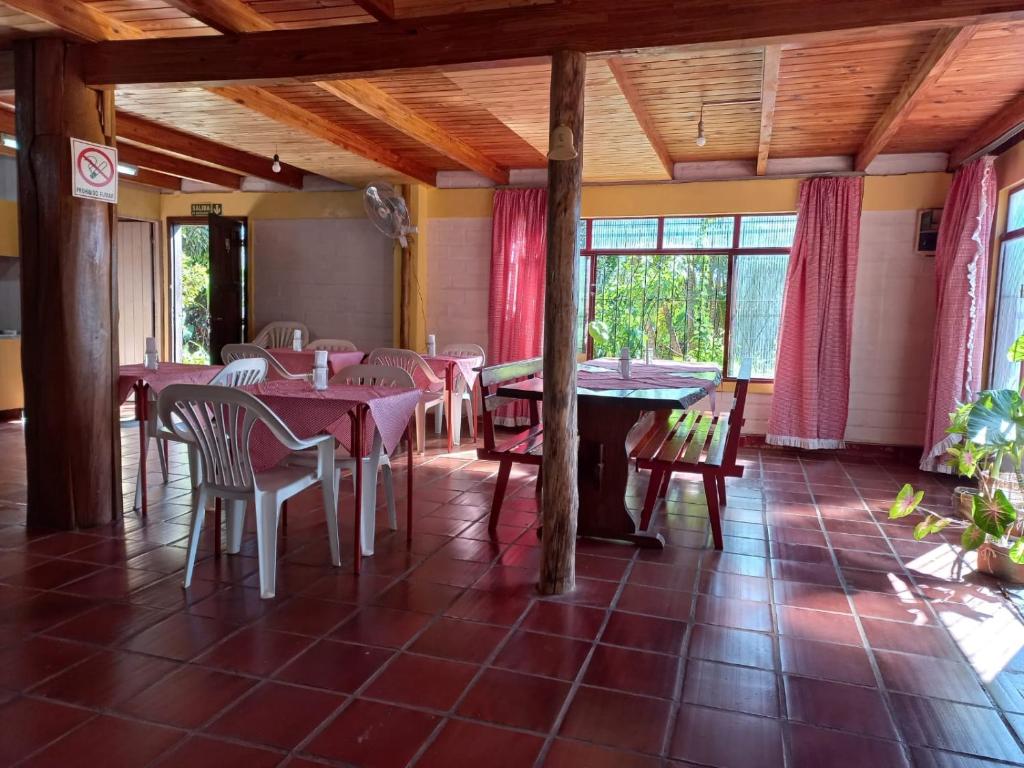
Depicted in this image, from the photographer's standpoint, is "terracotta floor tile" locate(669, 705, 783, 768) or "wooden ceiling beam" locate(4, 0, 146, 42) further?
"wooden ceiling beam" locate(4, 0, 146, 42)

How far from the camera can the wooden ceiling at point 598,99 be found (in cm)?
333

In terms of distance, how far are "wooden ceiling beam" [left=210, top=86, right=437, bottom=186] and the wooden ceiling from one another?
0.04ft

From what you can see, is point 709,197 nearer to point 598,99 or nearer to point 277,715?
point 598,99

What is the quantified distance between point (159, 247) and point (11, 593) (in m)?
6.15

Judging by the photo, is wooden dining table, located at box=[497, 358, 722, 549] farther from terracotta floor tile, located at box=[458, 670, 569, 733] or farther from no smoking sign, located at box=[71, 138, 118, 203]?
no smoking sign, located at box=[71, 138, 118, 203]

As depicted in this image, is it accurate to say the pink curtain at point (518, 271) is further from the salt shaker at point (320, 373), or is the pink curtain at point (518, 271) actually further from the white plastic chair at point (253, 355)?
the salt shaker at point (320, 373)

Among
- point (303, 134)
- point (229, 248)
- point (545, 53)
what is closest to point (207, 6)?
point (545, 53)

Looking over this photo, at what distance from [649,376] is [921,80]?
206 centimetres

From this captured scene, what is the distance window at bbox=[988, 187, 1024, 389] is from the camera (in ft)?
15.6

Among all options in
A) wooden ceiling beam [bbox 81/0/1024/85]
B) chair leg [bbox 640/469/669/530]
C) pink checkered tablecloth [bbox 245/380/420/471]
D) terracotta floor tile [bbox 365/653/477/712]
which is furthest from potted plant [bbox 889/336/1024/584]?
pink checkered tablecloth [bbox 245/380/420/471]

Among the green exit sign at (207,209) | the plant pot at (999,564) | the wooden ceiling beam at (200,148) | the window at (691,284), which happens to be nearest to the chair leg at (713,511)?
the plant pot at (999,564)

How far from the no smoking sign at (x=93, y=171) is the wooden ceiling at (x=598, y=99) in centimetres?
44

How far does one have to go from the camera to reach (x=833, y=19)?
2.64 m

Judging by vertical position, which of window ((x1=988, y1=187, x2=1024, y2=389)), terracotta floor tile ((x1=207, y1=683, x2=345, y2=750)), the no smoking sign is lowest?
terracotta floor tile ((x1=207, y1=683, x2=345, y2=750))
